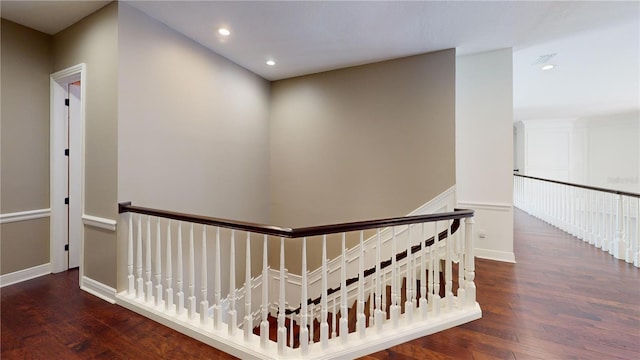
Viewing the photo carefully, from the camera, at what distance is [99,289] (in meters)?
2.66

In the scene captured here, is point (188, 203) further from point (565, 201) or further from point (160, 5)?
point (565, 201)

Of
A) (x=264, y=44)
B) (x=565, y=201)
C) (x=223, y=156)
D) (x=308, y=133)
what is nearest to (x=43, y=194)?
(x=223, y=156)

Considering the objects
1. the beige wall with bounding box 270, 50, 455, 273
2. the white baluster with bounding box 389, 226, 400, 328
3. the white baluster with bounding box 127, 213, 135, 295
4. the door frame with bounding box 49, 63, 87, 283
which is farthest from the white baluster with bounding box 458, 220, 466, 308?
the door frame with bounding box 49, 63, 87, 283

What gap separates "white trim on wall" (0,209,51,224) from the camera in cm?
283

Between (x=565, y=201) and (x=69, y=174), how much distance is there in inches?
333

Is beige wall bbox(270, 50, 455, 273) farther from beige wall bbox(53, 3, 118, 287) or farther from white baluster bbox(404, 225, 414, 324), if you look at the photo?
beige wall bbox(53, 3, 118, 287)

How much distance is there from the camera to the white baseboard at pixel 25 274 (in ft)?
9.27

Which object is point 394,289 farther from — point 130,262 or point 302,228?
point 130,262

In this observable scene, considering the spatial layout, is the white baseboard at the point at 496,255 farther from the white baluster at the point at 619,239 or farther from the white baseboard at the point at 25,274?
the white baseboard at the point at 25,274

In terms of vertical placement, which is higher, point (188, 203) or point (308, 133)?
point (308, 133)

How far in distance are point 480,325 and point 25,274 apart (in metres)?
4.81

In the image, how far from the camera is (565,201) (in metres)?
5.33

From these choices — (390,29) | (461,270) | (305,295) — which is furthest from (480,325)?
(390,29)

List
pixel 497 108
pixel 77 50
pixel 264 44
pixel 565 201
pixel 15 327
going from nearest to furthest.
→ pixel 15 327 → pixel 77 50 → pixel 264 44 → pixel 497 108 → pixel 565 201
